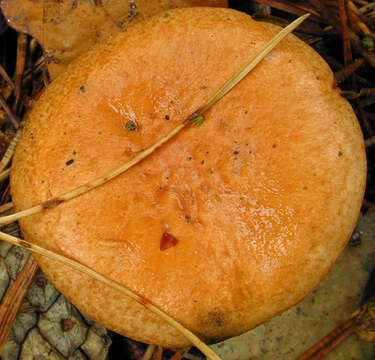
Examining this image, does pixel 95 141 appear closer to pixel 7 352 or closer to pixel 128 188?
pixel 128 188

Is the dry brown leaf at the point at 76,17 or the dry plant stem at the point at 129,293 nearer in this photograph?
the dry plant stem at the point at 129,293

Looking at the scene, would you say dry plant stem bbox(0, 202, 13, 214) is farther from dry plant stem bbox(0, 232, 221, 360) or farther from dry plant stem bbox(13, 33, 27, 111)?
dry plant stem bbox(0, 232, 221, 360)

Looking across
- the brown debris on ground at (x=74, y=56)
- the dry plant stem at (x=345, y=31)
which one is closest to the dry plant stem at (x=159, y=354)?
the brown debris on ground at (x=74, y=56)

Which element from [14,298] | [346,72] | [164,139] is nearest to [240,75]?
[164,139]

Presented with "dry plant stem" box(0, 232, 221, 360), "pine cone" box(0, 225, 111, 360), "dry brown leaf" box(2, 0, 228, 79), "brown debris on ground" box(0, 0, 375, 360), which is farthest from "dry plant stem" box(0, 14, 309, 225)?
"pine cone" box(0, 225, 111, 360)

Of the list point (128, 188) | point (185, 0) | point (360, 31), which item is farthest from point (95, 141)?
point (360, 31)

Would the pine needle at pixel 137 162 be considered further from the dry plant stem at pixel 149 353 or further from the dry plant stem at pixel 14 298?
the dry plant stem at pixel 149 353
